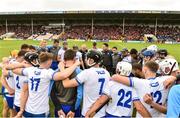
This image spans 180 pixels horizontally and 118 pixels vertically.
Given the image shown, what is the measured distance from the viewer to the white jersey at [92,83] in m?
6.26

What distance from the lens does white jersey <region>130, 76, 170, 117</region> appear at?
18.7ft

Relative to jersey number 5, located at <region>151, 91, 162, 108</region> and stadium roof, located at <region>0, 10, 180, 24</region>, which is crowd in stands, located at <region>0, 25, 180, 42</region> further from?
jersey number 5, located at <region>151, 91, 162, 108</region>

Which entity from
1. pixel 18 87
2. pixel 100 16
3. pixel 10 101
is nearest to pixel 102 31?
pixel 100 16

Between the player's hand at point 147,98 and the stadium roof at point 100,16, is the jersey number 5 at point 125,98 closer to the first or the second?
the player's hand at point 147,98

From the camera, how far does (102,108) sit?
640 centimetres

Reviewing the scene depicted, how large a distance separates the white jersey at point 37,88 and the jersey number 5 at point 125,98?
1322 mm

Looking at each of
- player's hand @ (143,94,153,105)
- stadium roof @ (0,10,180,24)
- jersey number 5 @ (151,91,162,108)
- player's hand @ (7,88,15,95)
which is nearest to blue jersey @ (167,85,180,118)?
player's hand @ (143,94,153,105)

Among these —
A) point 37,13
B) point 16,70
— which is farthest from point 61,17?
point 16,70

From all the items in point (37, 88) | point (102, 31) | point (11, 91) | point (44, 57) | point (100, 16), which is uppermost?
point (100, 16)

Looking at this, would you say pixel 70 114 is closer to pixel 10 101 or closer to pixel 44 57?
pixel 44 57

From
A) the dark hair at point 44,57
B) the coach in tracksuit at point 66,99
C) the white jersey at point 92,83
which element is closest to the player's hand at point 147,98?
the white jersey at point 92,83

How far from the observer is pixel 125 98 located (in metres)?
5.89

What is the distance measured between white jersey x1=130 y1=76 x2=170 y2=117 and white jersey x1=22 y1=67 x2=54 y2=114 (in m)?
1.60

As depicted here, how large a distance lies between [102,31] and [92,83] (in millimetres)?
78316
